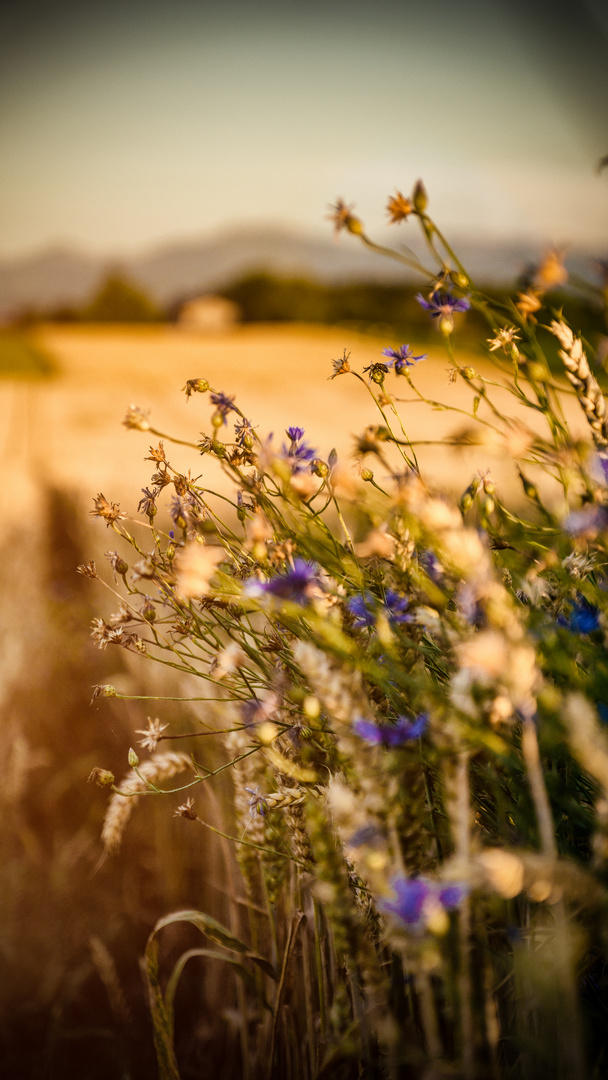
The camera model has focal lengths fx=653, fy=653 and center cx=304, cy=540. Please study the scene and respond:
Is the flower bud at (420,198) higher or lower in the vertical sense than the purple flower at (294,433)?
higher

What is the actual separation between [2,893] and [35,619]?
626mm

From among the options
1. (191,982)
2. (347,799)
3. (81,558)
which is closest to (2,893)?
(191,982)

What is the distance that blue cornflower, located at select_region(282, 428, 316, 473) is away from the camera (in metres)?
0.48

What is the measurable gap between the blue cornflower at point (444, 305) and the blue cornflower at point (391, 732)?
1.15 feet

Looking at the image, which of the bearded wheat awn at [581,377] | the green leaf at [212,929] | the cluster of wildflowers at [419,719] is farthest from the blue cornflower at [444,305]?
the green leaf at [212,929]

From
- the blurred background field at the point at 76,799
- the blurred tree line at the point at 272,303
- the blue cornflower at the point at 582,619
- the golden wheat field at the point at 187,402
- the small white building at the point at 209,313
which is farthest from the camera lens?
the small white building at the point at 209,313

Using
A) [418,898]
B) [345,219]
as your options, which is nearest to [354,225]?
[345,219]

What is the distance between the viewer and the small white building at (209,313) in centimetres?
782

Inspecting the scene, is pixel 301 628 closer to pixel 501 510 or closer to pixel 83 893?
pixel 501 510

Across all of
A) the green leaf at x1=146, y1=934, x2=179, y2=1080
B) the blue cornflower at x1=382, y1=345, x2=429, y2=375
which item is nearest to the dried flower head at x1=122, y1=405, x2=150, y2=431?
the blue cornflower at x1=382, y1=345, x2=429, y2=375

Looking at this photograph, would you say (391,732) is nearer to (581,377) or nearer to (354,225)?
(581,377)

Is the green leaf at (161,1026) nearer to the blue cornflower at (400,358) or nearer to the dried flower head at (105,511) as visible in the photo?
the dried flower head at (105,511)

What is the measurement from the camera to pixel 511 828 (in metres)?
0.50

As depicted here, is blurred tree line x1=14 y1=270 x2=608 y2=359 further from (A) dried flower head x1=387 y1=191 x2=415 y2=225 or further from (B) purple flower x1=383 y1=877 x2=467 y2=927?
(B) purple flower x1=383 y1=877 x2=467 y2=927
